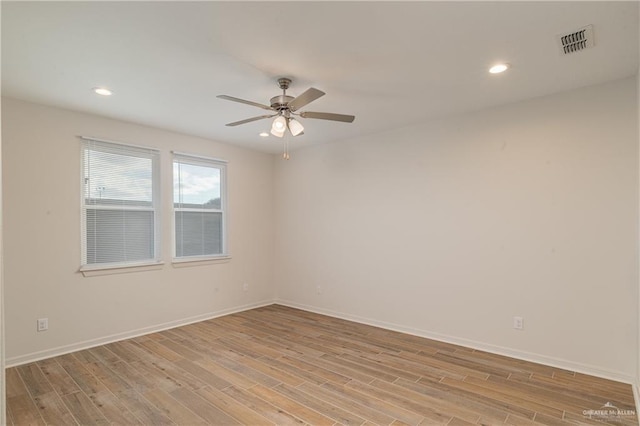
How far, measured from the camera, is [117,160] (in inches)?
161

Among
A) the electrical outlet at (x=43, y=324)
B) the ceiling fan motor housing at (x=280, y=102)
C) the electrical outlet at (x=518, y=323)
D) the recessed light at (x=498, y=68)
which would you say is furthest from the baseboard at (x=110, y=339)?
the recessed light at (x=498, y=68)

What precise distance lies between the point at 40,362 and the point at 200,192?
2604 mm

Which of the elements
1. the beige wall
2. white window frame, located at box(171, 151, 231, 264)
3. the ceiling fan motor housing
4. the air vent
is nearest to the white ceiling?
the air vent

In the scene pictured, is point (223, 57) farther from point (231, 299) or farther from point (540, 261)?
point (231, 299)

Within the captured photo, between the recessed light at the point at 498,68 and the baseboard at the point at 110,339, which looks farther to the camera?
the baseboard at the point at 110,339

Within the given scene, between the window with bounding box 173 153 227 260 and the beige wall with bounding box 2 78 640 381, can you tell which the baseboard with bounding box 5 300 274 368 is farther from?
the window with bounding box 173 153 227 260

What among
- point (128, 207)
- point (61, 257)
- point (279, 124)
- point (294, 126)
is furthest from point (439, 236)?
point (61, 257)

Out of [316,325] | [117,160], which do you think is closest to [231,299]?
[316,325]

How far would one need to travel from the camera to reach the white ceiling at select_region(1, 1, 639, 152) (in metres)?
2.03

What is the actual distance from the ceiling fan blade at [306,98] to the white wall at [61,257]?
2.51m

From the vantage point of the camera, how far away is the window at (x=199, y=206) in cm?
471

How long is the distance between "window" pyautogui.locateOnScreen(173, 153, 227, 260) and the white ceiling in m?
1.27

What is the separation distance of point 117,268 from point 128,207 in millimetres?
738

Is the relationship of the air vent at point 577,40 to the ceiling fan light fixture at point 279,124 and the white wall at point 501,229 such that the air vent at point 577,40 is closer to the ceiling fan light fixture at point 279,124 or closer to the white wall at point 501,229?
the white wall at point 501,229
